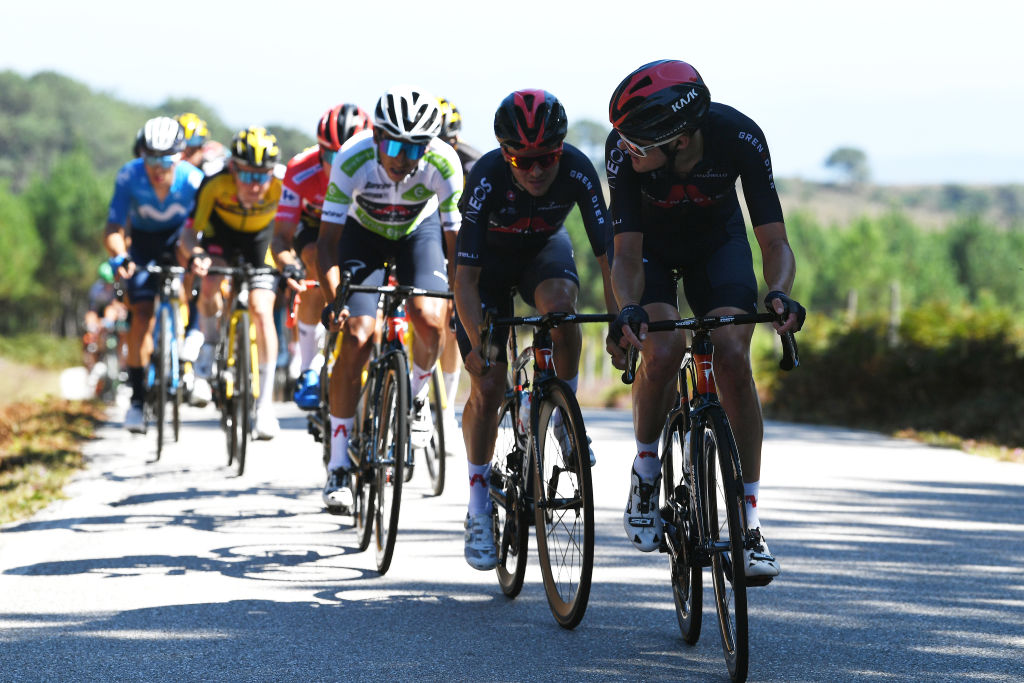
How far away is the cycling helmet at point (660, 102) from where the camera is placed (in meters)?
4.55

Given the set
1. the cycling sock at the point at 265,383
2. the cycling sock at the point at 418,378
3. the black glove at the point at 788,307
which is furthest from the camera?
the cycling sock at the point at 265,383

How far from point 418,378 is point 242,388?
221 centimetres

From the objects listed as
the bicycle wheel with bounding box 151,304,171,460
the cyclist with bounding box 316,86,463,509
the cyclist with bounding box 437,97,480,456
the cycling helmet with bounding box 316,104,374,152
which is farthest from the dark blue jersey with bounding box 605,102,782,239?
the bicycle wheel with bounding box 151,304,171,460

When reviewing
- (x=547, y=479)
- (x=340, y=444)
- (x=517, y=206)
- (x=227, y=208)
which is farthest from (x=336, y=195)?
(x=227, y=208)

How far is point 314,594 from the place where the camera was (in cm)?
567

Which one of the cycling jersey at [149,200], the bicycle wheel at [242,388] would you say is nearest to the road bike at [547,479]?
the bicycle wheel at [242,388]

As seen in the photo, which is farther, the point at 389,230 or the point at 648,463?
the point at 389,230

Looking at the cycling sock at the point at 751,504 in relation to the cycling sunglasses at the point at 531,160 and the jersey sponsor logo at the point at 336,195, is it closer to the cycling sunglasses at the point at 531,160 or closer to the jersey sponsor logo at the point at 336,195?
the cycling sunglasses at the point at 531,160

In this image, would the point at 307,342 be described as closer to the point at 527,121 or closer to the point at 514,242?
the point at 514,242

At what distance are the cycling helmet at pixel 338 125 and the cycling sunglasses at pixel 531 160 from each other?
3.79 meters

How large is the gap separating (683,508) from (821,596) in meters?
1.25

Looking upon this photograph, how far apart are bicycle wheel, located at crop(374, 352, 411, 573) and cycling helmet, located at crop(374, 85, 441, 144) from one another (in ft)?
3.87

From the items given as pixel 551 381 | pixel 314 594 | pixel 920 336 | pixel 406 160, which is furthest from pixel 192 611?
pixel 920 336

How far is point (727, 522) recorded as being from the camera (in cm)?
433
